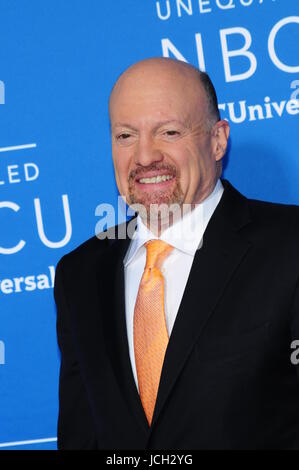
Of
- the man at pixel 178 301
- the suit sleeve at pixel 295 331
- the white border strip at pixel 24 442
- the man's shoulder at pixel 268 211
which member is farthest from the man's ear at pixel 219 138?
the white border strip at pixel 24 442

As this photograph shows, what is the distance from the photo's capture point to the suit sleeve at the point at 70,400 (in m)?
2.16

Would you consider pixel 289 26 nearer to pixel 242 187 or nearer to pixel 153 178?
pixel 242 187

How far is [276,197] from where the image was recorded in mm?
2535

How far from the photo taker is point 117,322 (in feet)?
6.88

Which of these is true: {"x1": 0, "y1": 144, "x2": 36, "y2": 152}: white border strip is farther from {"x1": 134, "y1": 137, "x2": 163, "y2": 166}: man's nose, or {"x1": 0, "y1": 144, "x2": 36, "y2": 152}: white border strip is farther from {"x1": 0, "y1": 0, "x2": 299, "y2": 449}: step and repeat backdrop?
{"x1": 134, "y1": 137, "x2": 163, "y2": 166}: man's nose

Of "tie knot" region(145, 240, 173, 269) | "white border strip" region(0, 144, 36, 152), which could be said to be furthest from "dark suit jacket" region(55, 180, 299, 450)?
"white border strip" region(0, 144, 36, 152)

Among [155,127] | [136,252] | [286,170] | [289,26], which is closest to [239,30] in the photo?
[289,26]

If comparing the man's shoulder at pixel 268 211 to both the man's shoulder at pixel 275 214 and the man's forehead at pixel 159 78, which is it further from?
the man's forehead at pixel 159 78

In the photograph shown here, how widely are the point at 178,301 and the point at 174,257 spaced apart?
0.42 feet

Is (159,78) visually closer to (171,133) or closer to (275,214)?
(171,133)

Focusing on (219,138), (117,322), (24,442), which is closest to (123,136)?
(219,138)

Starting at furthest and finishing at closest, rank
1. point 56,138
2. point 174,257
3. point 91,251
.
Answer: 1. point 56,138
2. point 91,251
3. point 174,257

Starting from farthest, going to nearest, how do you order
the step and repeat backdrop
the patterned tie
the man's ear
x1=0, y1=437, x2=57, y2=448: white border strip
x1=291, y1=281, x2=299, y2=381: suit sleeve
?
x1=0, y1=437, x2=57, y2=448: white border strip, the step and repeat backdrop, the man's ear, the patterned tie, x1=291, y1=281, x2=299, y2=381: suit sleeve

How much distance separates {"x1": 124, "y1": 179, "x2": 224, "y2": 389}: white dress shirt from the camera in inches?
81.4
